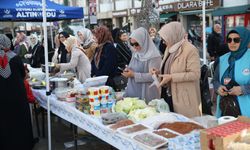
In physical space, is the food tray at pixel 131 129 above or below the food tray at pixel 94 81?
below

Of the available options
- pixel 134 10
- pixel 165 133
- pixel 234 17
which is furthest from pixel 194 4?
pixel 165 133

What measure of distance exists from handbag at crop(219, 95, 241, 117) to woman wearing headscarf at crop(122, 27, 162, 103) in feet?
2.82

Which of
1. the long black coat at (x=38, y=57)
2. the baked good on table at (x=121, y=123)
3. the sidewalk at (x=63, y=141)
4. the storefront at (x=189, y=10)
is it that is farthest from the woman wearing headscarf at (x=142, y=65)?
the storefront at (x=189, y=10)

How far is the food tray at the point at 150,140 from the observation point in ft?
6.93

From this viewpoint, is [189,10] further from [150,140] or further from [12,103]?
[150,140]

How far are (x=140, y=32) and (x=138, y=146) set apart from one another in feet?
5.22

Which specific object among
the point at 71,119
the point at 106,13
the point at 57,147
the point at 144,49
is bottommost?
the point at 57,147

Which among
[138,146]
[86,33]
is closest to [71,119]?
[138,146]

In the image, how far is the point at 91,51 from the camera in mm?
5812

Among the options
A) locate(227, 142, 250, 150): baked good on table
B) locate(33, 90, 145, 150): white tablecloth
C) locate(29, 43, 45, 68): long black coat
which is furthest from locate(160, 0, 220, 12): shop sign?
locate(227, 142, 250, 150): baked good on table

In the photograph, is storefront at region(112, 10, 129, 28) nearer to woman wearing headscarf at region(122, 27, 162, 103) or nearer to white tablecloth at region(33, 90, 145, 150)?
white tablecloth at region(33, 90, 145, 150)

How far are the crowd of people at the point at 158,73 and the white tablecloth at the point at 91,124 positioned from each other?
0.46 meters

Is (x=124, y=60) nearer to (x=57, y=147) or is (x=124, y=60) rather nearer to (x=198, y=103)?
(x=57, y=147)

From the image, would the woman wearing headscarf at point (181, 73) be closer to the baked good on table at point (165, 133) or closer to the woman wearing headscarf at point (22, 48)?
the baked good on table at point (165, 133)
